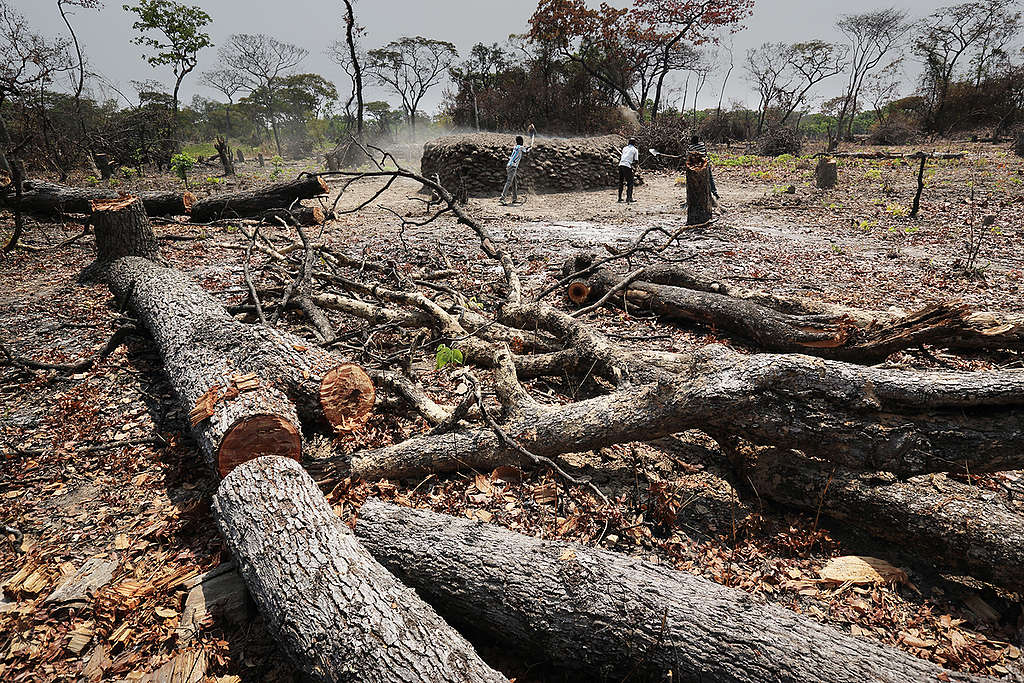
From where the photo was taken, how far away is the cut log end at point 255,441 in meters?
2.63

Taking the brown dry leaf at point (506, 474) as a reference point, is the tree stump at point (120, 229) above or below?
above

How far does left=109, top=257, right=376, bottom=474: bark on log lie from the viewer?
8.73 feet

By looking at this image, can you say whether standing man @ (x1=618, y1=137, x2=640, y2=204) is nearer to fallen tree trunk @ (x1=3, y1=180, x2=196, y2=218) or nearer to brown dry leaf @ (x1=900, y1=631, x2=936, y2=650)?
fallen tree trunk @ (x1=3, y1=180, x2=196, y2=218)

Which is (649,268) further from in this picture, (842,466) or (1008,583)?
(1008,583)

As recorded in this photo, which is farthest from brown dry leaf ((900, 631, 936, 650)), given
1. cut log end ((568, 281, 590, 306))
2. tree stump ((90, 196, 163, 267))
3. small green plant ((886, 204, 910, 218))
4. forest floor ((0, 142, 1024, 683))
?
small green plant ((886, 204, 910, 218))

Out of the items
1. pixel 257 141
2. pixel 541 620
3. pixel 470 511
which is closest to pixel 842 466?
pixel 541 620

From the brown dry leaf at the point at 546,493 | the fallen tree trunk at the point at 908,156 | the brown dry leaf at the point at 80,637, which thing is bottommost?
the brown dry leaf at the point at 80,637

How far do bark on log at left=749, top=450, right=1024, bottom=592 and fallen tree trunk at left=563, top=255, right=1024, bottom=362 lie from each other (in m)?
1.21

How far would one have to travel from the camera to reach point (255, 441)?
2.66 meters

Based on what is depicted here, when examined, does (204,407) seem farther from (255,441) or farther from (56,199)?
(56,199)

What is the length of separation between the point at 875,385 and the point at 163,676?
338cm

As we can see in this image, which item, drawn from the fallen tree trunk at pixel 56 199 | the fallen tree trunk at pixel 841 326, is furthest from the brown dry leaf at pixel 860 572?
the fallen tree trunk at pixel 56 199

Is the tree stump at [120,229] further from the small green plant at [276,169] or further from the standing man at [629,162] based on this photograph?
the small green plant at [276,169]

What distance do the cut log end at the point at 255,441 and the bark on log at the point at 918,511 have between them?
8.40ft
